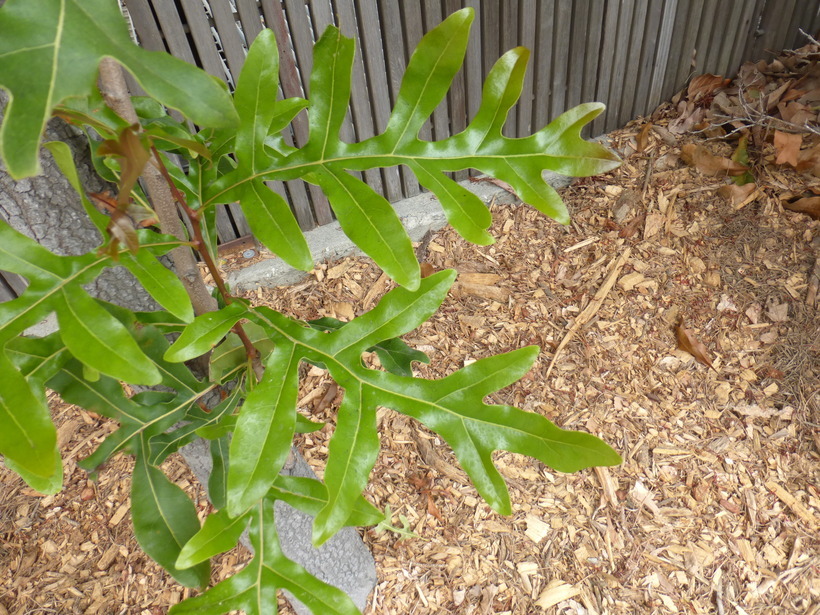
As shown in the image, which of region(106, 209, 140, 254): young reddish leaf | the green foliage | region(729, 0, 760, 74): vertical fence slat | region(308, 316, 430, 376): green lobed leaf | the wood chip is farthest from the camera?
region(729, 0, 760, 74): vertical fence slat

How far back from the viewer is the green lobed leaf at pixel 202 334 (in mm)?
860

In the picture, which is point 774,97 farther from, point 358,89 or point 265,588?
point 265,588

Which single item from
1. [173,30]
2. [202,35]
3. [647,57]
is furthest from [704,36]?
[173,30]

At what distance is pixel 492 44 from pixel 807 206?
1.78 m

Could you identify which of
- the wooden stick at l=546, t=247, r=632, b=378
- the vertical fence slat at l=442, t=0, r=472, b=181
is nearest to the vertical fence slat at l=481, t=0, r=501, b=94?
the vertical fence slat at l=442, t=0, r=472, b=181

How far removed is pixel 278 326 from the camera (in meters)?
1.01

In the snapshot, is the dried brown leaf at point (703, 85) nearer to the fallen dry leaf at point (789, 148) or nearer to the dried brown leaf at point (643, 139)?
the dried brown leaf at point (643, 139)

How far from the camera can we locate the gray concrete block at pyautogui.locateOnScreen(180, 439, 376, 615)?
1487mm

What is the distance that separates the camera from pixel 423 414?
3.15 ft

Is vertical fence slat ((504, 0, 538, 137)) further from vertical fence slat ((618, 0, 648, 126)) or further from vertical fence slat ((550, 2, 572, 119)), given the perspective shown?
vertical fence slat ((618, 0, 648, 126))

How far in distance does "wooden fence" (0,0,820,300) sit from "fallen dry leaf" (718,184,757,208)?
0.87 metres

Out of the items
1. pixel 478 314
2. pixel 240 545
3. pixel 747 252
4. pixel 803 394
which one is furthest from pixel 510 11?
pixel 240 545

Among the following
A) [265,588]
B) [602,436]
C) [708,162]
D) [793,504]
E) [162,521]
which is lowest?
[793,504]

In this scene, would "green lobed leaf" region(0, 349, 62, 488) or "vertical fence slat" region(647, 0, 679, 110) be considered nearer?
"green lobed leaf" region(0, 349, 62, 488)
